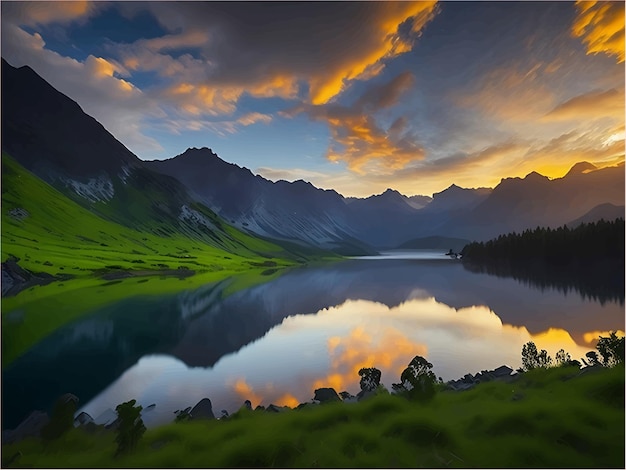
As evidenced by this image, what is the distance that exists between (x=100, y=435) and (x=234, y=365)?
15430 millimetres

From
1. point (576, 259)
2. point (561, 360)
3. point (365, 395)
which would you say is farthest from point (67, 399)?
point (576, 259)

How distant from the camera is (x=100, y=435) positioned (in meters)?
13.4

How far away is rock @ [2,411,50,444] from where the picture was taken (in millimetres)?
13734

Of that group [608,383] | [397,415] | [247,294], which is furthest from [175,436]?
[247,294]

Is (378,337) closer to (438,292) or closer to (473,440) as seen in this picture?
(473,440)

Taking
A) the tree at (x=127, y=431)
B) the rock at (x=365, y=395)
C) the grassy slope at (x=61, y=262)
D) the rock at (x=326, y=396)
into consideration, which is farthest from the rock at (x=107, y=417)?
the grassy slope at (x=61, y=262)

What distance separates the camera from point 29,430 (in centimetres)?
1423

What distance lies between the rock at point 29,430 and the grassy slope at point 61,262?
62.3 ft

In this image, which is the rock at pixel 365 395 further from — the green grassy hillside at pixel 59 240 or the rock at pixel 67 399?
the green grassy hillside at pixel 59 240

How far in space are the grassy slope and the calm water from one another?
5373mm

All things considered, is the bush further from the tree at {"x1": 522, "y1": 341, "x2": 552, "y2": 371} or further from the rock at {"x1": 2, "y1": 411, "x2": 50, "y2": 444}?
the rock at {"x1": 2, "y1": 411, "x2": 50, "y2": 444}

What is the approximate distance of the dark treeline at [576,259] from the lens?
8006cm

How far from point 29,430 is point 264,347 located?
2146 centimetres

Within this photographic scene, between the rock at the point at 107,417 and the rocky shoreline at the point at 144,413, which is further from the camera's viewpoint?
the rock at the point at 107,417
